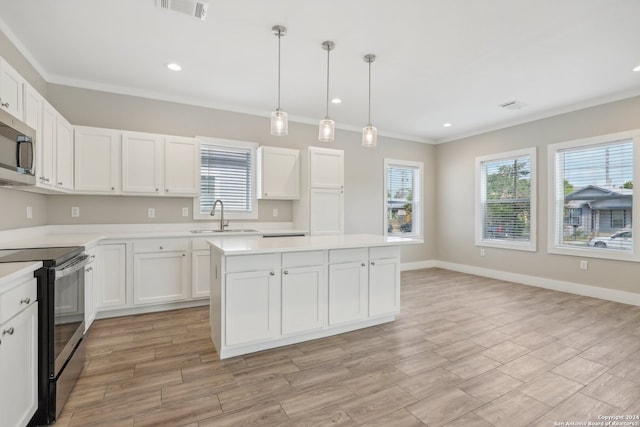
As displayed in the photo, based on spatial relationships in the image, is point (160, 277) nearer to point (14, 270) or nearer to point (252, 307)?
point (252, 307)

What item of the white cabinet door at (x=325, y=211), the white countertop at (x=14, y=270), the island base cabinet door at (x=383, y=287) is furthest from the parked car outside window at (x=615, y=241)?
the white countertop at (x=14, y=270)

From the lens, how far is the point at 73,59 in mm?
3285

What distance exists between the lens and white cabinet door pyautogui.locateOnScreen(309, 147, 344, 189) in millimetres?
4574

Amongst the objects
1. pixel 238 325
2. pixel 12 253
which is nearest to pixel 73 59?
pixel 12 253

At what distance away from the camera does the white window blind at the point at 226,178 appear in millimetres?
4508

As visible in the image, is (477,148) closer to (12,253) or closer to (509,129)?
(509,129)

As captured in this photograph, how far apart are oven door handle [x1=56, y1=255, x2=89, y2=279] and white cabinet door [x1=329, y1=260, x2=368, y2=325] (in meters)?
1.92

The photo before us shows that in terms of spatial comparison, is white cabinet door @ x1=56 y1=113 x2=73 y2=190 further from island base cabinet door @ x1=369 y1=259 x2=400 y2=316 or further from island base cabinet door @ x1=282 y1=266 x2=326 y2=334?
island base cabinet door @ x1=369 y1=259 x2=400 y2=316

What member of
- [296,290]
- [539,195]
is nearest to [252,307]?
[296,290]

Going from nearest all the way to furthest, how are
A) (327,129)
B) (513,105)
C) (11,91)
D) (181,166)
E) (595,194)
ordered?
1. (11,91)
2. (327,129)
3. (181,166)
4. (595,194)
5. (513,105)

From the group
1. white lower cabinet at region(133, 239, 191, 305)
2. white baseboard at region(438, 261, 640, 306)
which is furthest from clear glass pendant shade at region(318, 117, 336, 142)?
white baseboard at region(438, 261, 640, 306)

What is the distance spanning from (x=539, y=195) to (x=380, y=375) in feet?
14.1

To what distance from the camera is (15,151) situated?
7.00 ft

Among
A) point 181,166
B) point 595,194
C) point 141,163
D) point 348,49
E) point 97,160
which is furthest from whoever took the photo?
point 595,194
